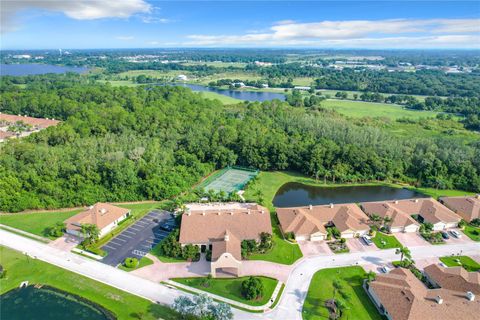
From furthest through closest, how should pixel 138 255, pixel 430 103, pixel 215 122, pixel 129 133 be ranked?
pixel 430 103 < pixel 215 122 < pixel 129 133 < pixel 138 255

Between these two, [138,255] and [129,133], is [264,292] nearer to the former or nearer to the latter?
[138,255]

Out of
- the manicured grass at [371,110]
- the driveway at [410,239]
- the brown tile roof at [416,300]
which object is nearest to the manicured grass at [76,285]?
the brown tile roof at [416,300]

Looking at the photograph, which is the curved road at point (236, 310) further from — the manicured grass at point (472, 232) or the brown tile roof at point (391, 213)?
the brown tile roof at point (391, 213)

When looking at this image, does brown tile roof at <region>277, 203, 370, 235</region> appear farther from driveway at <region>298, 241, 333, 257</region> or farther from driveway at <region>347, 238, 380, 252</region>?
driveway at <region>347, 238, 380, 252</region>

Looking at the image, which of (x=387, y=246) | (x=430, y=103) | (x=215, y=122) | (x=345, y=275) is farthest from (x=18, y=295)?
(x=430, y=103)

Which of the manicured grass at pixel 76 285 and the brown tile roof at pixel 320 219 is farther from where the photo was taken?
the brown tile roof at pixel 320 219

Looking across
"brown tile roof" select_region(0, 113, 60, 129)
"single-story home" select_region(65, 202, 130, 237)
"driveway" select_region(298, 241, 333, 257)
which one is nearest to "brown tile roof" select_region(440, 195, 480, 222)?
"driveway" select_region(298, 241, 333, 257)
